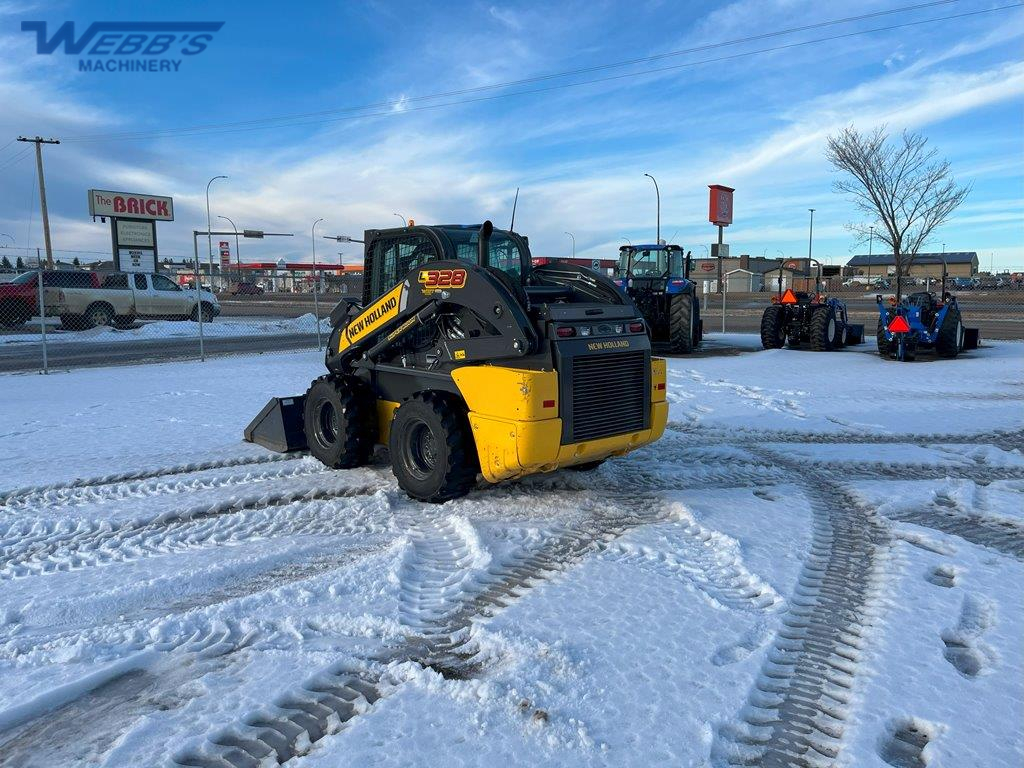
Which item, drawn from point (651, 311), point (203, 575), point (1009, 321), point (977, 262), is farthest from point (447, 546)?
point (977, 262)

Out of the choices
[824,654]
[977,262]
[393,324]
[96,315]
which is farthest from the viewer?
[977,262]

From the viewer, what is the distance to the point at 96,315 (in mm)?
20812

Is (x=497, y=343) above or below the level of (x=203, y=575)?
above

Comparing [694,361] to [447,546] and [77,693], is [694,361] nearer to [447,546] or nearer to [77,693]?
[447,546]

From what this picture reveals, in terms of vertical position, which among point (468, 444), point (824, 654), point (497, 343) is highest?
point (497, 343)

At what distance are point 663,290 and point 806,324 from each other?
11.6 feet

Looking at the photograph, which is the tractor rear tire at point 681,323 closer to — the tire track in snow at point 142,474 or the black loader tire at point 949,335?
the black loader tire at point 949,335

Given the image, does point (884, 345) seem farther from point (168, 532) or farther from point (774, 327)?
point (168, 532)

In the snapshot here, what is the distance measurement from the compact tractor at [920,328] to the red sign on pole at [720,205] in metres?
8.66

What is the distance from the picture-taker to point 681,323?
53.0 feet

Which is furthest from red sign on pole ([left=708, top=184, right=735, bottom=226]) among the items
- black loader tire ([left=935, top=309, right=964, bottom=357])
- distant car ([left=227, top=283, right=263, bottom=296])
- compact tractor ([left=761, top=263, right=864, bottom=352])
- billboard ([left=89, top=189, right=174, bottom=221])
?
distant car ([left=227, top=283, right=263, bottom=296])

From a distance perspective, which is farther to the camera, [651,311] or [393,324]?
[651,311]

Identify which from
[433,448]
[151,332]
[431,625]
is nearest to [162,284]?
[151,332]

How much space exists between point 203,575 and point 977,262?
380 ft
